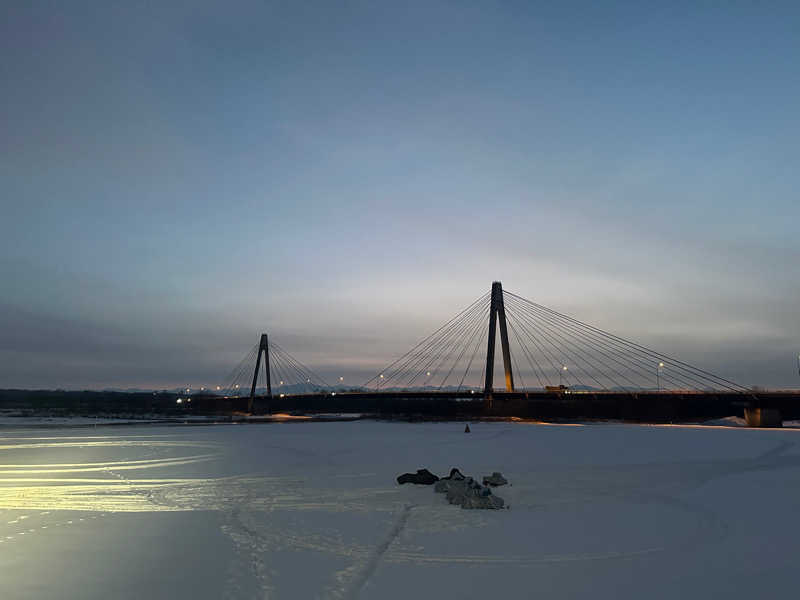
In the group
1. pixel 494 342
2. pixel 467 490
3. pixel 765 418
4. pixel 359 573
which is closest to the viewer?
pixel 359 573

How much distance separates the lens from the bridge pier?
177ft

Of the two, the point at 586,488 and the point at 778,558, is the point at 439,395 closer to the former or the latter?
the point at 586,488

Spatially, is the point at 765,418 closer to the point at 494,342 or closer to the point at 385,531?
the point at 494,342

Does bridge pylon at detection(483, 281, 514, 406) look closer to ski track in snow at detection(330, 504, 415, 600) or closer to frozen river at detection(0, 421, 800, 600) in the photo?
frozen river at detection(0, 421, 800, 600)

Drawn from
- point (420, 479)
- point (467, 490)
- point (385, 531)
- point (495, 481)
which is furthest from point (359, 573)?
point (495, 481)

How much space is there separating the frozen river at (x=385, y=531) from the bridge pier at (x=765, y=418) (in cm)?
3385

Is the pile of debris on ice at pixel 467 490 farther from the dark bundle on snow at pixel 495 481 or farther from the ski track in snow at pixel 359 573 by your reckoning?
the ski track in snow at pixel 359 573

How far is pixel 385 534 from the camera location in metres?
12.1

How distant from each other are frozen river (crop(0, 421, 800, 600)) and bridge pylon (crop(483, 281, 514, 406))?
38.6 m

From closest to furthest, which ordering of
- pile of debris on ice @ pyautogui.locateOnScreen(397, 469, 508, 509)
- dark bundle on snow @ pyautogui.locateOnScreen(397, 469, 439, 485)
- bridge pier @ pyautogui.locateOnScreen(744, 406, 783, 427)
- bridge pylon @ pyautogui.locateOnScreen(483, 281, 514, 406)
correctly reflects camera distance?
pile of debris on ice @ pyautogui.locateOnScreen(397, 469, 508, 509) → dark bundle on snow @ pyautogui.locateOnScreen(397, 469, 439, 485) → bridge pier @ pyautogui.locateOnScreen(744, 406, 783, 427) → bridge pylon @ pyautogui.locateOnScreen(483, 281, 514, 406)

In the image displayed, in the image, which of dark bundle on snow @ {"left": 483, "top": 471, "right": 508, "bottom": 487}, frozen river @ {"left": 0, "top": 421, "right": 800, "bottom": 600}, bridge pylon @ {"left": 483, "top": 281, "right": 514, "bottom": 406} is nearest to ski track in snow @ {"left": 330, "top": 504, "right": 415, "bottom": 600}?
frozen river @ {"left": 0, "top": 421, "right": 800, "bottom": 600}

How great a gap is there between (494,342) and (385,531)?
55985mm

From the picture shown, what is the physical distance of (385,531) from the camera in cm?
1238

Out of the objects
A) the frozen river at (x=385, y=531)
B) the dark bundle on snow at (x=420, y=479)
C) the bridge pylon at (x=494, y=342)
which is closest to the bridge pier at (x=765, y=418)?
the bridge pylon at (x=494, y=342)
